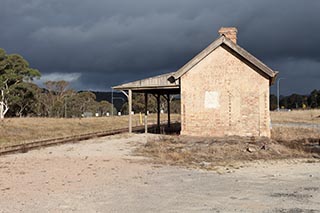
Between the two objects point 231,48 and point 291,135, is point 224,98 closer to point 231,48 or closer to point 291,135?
point 231,48

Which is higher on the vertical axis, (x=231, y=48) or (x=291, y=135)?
(x=231, y=48)

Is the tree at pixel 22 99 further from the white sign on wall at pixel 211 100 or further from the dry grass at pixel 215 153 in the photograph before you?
the dry grass at pixel 215 153

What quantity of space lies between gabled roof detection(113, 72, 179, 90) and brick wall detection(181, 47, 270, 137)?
179 centimetres

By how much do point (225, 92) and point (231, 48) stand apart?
2.36m

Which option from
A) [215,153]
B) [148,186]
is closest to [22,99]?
[215,153]

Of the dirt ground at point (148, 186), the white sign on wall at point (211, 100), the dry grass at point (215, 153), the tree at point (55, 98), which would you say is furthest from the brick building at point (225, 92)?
the tree at point (55, 98)

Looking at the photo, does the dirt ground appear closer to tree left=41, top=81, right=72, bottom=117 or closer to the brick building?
the brick building

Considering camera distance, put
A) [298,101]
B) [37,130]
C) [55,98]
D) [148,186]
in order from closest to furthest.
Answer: [148,186] < [37,130] < [55,98] < [298,101]

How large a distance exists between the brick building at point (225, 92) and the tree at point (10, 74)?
42606mm

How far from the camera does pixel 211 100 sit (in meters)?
23.0

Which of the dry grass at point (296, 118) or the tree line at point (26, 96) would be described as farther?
the tree line at point (26, 96)

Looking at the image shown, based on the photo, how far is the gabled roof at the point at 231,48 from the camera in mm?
22047

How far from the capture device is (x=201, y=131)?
23.3 meters

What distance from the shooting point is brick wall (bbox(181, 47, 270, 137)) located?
22.3 meters
